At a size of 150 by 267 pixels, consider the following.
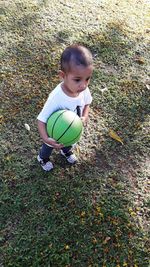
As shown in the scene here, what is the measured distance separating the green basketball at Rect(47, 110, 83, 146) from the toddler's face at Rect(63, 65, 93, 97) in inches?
8.6

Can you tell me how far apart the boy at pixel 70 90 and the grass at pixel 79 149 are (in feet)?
1.31

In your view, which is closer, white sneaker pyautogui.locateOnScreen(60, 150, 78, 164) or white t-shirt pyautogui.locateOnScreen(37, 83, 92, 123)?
white t-shirt pyautogui.locateOnScreen(37, 83, 92, 123)

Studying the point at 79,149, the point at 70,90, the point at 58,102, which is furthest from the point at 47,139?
the point at 79,149

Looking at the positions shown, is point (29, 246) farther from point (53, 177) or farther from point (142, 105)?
point (142, 105)

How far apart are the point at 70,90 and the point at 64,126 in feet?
1.03

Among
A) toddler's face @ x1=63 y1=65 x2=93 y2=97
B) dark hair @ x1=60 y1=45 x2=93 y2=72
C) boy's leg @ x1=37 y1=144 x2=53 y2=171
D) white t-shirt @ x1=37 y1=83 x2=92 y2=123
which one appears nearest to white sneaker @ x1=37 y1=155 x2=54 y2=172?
boy's leg @ x1=37 y1=144 x2=53 y2=171

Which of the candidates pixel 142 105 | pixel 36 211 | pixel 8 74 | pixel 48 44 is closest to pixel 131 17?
pixel 48 44

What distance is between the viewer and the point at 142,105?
470 centimetres

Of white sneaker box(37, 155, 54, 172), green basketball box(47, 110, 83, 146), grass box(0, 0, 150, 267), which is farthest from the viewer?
white sneaker box(37, 155, 54, 172)

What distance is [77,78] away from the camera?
3012 mm

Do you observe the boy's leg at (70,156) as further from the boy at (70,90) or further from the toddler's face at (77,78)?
the toddler's face at (77,78)

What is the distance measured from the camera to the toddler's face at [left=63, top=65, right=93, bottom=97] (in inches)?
116

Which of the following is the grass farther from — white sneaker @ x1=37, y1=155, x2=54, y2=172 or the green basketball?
the green basketball

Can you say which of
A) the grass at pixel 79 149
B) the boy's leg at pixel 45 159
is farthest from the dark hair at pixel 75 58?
the grass at pixel 79 149
